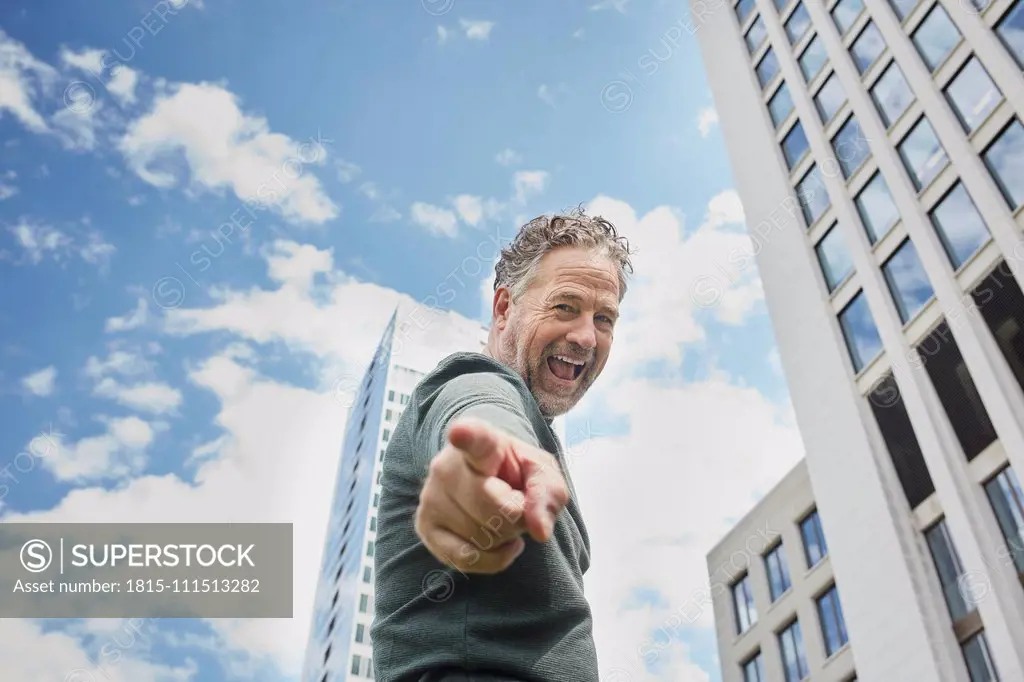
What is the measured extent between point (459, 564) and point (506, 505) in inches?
6.3

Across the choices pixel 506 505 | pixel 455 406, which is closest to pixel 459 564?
pixel 506 505

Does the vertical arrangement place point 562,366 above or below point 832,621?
below

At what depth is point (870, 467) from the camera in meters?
19.5

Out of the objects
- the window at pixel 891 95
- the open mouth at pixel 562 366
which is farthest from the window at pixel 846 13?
the open mouth at pixel 562 366

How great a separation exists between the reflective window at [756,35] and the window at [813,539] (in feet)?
54.1

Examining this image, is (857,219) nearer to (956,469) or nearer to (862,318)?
(862,318)

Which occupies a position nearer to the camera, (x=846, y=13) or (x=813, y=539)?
(x=846, y=13)

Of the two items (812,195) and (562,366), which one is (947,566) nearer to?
(812,195)

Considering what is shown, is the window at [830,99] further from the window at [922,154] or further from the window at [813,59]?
the window at [922,154]

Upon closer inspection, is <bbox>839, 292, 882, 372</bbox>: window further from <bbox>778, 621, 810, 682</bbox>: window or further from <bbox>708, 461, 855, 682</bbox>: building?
<bbox>778, 621, 810, 682</bbox>: window

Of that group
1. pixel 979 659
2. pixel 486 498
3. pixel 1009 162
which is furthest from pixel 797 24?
pixel 486 498

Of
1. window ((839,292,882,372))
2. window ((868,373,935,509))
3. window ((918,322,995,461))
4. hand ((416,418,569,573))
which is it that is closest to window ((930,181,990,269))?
window ((918,322,995,461))

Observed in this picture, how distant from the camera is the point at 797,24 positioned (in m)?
27.8

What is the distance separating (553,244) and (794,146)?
26459mm
